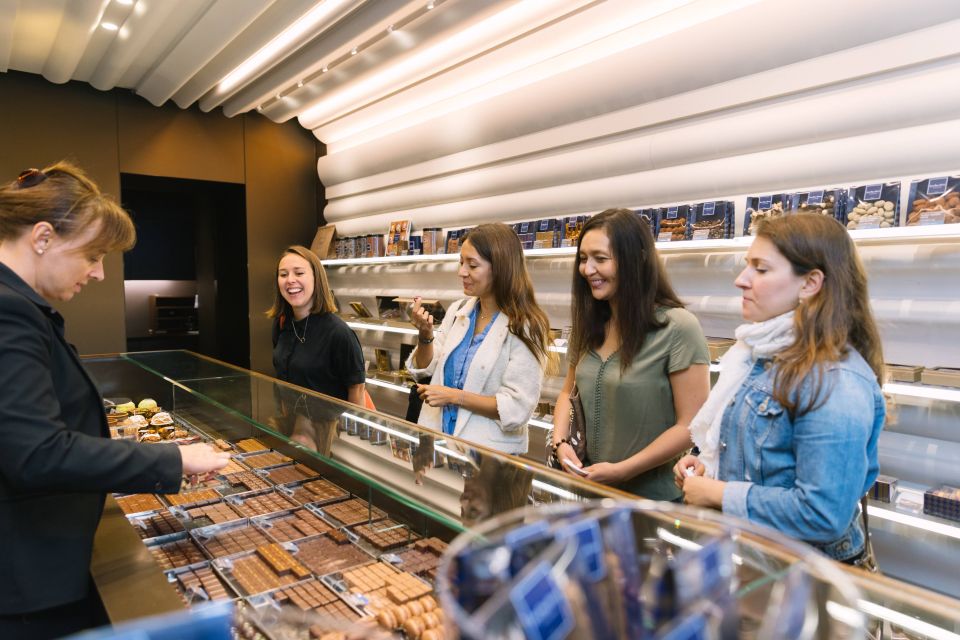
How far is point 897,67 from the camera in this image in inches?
110

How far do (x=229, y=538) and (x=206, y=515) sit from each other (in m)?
0.21

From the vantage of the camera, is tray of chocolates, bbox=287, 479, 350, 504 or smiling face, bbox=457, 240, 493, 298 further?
smiling face, bbox=457, 240, 493, 298

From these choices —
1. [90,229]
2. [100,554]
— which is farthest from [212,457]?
[90,229]

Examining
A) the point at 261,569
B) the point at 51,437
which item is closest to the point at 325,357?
the point at 261,569

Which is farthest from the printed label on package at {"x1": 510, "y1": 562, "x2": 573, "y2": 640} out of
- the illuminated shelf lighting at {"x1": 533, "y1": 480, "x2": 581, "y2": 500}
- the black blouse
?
the black blouse

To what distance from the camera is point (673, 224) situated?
11.7 feet

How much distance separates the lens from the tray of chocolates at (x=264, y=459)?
7.99 feet

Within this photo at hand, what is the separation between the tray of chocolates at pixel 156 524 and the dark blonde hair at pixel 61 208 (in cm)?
87

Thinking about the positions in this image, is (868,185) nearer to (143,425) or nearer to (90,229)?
(90,229)

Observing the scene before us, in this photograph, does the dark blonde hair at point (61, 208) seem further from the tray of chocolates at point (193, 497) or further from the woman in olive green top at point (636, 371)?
the woman in olive green top at point (636, 371)

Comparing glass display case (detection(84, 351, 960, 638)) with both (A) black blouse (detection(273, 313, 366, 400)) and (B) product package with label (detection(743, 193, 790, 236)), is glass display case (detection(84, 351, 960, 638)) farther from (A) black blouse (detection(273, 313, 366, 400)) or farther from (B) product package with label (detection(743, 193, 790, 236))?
(B) product package with label (detection(743, 193, 790, 236))

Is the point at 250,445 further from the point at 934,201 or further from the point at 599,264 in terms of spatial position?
the point at 934,201

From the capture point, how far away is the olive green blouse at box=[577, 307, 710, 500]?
197cm

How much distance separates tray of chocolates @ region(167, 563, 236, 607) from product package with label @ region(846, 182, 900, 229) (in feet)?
9.27
